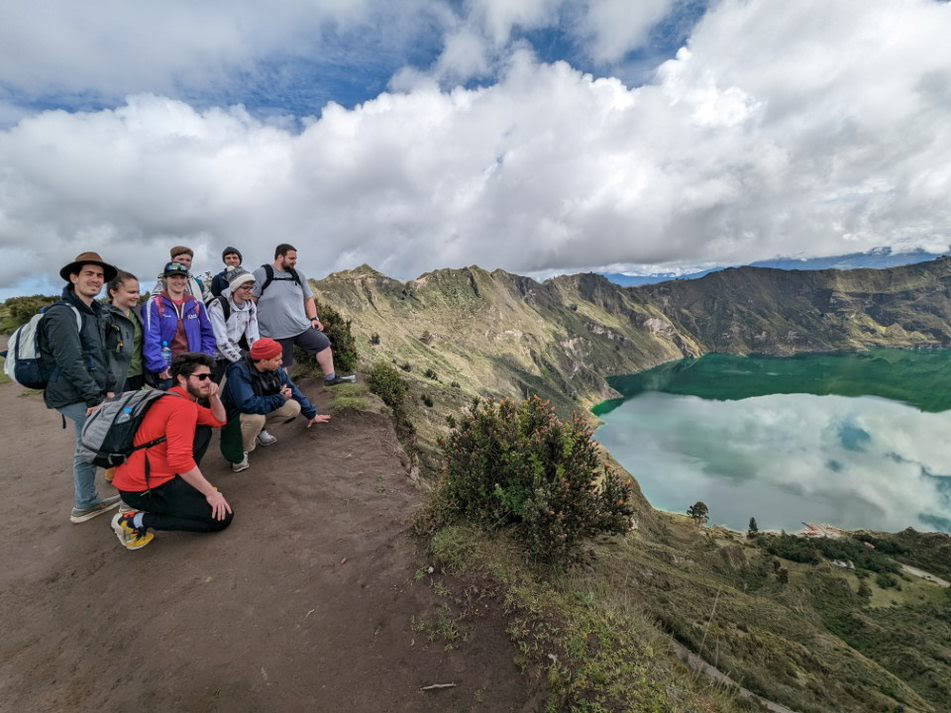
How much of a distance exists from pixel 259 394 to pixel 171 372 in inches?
71.8

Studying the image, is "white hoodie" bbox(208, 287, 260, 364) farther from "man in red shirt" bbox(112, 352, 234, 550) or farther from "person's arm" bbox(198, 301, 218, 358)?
"man in red shirt" bbox(112, 352, 234, 550)

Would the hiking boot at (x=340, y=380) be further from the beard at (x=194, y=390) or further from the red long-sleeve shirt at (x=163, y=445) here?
the red long-sleeve shirt at (x=163, y=445)

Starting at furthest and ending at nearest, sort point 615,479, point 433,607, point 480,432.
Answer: point 480,432 → point 615,479 → point 433,607

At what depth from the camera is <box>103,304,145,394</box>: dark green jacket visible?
6.29 metres

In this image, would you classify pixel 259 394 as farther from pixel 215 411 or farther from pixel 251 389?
pixel 215 411

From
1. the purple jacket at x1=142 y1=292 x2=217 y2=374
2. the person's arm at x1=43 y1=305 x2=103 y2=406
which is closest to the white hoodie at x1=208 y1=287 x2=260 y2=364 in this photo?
the purple jacket at x1=142 y1=292 x2=217 y2=374

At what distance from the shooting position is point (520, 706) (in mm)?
3615

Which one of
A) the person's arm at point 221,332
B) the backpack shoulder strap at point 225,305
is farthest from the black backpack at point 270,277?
the person's arm at point 221,332

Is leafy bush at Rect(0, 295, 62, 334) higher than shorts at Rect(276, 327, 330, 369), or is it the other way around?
leafy bush at Rect(0, 295, 62, 334)

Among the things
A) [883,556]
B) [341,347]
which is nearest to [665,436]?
[883,556]

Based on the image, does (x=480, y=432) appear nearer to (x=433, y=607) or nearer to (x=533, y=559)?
(x=533, y=559)

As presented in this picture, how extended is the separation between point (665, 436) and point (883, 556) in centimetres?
9220

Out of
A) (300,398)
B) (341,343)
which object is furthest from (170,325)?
(341,343)

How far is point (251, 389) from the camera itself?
7316 millimetres
